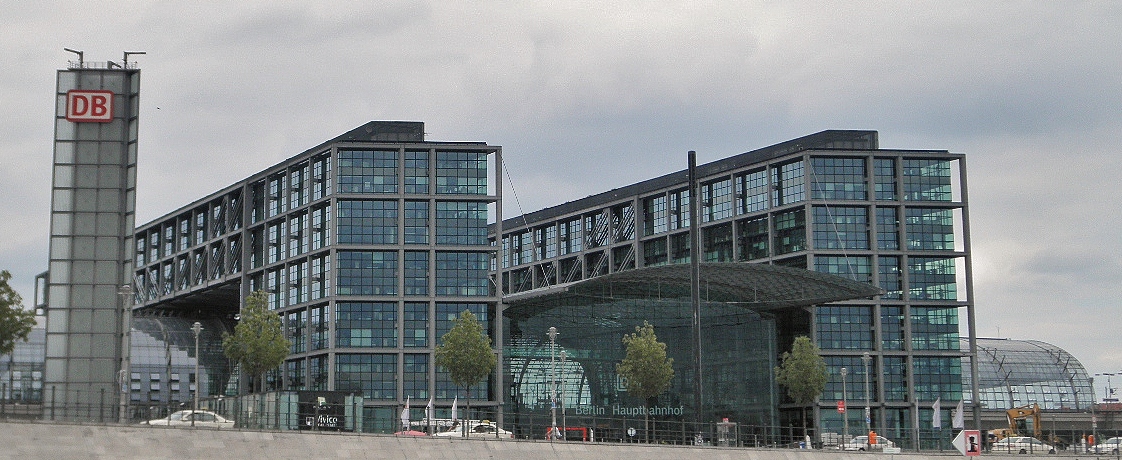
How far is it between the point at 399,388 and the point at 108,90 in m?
49.4

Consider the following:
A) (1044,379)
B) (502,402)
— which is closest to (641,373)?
(502,402)

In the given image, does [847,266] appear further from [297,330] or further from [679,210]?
[297,330]

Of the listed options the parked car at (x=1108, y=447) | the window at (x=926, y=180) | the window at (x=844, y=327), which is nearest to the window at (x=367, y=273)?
the window at (x=844, y=327)

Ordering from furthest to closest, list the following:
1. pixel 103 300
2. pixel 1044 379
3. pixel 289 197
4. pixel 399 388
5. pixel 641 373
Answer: pixel 1044 379 → pixel 289 197 → pixel 399 388 → pixel 641 373 → pixel 103 300

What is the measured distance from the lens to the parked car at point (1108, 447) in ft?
293

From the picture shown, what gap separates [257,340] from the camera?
95.1 m

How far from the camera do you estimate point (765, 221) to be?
138 metres

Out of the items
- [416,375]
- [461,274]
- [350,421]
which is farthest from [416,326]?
[350,421]

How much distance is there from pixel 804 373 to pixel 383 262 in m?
37.7

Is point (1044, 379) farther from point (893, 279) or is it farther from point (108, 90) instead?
point (108, 90)

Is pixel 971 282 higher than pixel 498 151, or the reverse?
pixel 498 151

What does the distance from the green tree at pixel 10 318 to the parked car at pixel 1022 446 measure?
59788 millimetres

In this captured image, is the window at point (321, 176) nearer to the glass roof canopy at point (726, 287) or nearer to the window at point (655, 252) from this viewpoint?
the glass roof canopy at point (726, 287)

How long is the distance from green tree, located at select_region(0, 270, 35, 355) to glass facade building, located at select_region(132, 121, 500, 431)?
1682 inches
